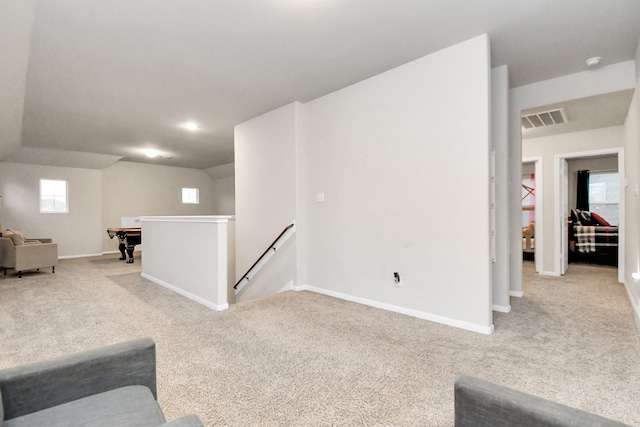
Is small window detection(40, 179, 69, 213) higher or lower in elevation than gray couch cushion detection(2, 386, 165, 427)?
higher

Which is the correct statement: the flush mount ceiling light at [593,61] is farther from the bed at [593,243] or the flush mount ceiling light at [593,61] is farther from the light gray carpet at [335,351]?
the bed at [593,243]

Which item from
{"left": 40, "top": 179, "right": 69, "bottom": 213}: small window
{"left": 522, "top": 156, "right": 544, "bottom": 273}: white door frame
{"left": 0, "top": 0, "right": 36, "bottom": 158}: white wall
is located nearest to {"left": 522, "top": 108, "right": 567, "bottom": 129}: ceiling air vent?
{"left": 522, "top": 156, "right": 544, "bottom": 273}: white door frame

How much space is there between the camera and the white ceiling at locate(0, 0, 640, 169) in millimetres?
2531

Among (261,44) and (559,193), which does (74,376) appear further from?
(559,193)

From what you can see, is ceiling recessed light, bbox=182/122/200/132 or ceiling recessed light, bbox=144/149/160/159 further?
ceiling recessed light, bbox=144/149/160/159

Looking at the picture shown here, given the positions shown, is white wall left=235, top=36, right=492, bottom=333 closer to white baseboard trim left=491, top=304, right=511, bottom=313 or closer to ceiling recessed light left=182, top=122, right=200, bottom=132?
white baseboard trim left=491, top=304, right=511, bottom=313

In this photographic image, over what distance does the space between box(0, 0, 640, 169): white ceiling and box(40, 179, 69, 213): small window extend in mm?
4000

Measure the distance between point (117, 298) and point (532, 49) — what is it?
17.9ft

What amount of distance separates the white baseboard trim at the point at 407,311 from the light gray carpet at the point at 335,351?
0.10 metres

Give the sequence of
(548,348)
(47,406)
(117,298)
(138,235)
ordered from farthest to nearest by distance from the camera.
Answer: (138,235)
(117,298)
(548,348)
(47,406)

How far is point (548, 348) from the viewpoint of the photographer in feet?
8.41

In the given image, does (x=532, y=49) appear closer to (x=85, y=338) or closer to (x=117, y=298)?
(x=85, y=338)

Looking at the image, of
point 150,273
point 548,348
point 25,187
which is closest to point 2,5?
point 150,273

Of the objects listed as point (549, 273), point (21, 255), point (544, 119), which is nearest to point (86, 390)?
point (544, 119)
